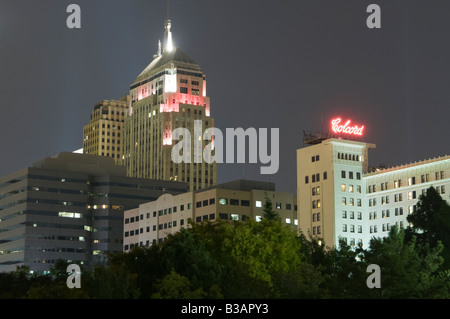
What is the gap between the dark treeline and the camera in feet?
297

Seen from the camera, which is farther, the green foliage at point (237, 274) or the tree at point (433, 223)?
the tree at point (433, 223)

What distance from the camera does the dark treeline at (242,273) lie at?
9056cm

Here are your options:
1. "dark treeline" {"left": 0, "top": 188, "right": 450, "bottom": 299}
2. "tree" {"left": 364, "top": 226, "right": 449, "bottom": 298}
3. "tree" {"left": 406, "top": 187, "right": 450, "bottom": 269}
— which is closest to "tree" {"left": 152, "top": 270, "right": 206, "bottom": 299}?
"dark treeline" {"left": 0, "top": 188, "right": 450, "bottom": 299}

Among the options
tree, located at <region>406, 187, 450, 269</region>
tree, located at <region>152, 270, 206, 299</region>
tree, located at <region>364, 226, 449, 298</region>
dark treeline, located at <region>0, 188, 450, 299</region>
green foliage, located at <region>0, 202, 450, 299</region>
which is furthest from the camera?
tree, located at <region>406, 187, 450, 269</region>

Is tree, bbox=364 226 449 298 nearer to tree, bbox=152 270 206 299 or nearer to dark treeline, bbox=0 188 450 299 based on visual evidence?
dark treeline, bbox=0 188 450 299

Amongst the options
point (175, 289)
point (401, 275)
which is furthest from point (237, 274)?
point (401, 275)

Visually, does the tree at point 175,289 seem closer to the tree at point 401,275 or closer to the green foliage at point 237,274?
the green foliage at point 237,274

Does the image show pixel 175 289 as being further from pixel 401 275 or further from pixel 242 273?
pixel 401 275

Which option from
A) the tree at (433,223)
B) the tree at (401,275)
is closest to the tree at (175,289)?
the tree at (401,275)

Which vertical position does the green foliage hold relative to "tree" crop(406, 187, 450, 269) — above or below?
below

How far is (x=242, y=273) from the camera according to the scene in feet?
347

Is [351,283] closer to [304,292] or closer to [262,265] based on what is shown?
[304,292]
